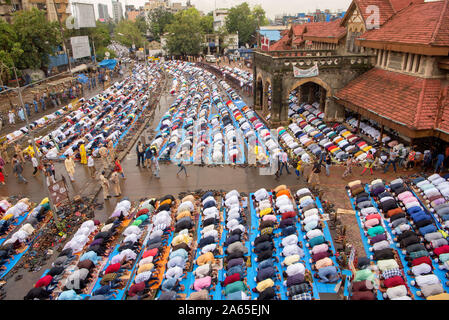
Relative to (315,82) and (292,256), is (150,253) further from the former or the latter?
(315,82)

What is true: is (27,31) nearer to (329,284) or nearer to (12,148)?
(12,148)

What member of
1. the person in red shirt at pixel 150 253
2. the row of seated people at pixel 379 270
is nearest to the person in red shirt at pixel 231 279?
the person in red shirt at pixel 150 253

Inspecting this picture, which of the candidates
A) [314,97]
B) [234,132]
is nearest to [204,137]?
[234,132]

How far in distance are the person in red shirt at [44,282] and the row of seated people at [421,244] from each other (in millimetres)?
14226

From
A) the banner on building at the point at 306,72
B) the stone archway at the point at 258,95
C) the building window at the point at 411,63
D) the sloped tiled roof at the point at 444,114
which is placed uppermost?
the building window at the point at 411,63

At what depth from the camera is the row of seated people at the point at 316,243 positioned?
12211 mm

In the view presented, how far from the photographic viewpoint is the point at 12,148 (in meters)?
29.0

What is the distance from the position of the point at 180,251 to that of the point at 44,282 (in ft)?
18.1

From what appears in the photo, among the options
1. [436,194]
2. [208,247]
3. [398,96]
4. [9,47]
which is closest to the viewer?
[208,247]

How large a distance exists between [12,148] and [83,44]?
95.1ft

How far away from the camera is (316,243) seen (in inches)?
543

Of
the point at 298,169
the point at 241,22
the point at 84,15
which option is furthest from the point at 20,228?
the point at 241,22

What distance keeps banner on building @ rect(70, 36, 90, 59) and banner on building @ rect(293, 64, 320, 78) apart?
124 feet

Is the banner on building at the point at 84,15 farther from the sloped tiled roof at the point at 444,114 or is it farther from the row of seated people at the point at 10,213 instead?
the sloped tiled roof at the point at 444,114
